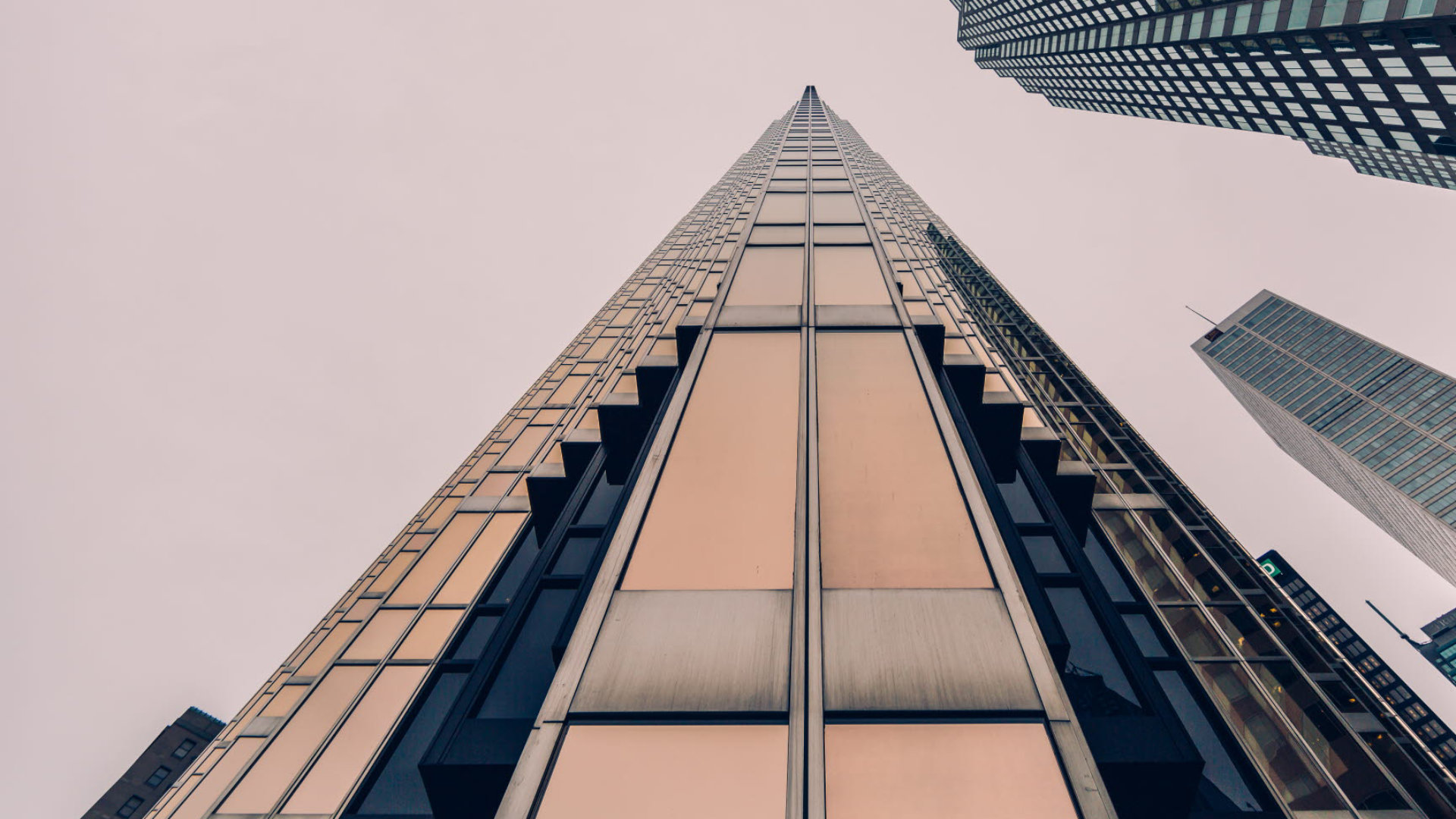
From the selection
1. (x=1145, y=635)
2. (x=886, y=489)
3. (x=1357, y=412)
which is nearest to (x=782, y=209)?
(x=886, y=489)

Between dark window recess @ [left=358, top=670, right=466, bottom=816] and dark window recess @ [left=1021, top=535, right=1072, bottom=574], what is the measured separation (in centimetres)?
934

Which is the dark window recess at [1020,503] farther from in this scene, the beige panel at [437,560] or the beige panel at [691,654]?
the beige panel at [437,560]

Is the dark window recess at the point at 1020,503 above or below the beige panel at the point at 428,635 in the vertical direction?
above

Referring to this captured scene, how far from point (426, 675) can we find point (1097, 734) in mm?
10144

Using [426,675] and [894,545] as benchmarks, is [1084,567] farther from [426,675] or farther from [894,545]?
[426,675]

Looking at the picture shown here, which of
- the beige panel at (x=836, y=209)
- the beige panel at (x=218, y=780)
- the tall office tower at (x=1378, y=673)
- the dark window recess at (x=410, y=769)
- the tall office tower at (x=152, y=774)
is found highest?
the beige panel at (x=836, y=209)

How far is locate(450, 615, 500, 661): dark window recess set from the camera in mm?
10727

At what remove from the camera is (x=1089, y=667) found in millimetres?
7992

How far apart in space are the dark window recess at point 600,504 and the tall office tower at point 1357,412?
14367 cm

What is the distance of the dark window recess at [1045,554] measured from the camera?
9500 millimetres

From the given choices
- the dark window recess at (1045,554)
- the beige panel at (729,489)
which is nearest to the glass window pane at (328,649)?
the beige panel at (729,489)

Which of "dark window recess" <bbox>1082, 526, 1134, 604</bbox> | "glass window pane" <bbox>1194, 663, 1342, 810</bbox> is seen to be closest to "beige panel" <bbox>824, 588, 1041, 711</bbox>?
"dark window recess" <bbox>1082, 526, 1134, 604</bbox>

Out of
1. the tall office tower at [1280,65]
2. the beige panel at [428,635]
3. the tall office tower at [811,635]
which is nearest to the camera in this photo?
the tall office tower at [811,635]

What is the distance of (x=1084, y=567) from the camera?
9250mm
